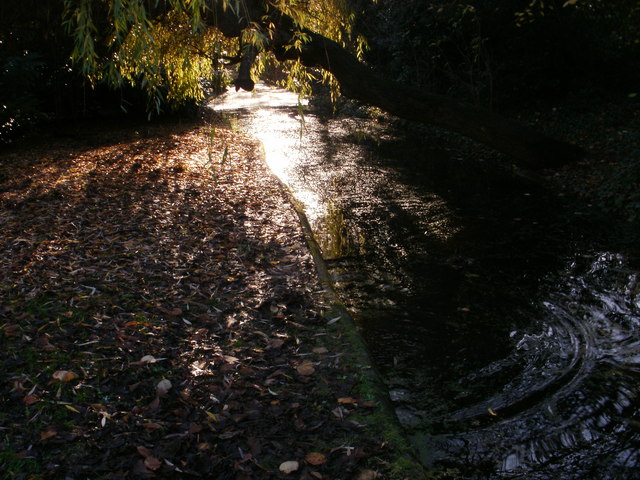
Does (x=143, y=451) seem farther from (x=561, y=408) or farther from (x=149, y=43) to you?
(x=149, y=43)

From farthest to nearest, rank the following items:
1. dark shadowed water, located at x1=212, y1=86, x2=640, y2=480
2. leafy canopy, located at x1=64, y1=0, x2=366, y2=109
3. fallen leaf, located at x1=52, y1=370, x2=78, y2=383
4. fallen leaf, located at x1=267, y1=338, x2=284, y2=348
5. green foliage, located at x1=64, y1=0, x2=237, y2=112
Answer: leafy canopy, located at x1=64, y1=0, x2=366, y2=109 → green foliage, located at x1=64, y1=0, x2=237, y2=112 → fallen leaf, located at x1=267, y1=338, x2=284, y2=348 → fallen leaf, located at x1=52, y1=370, x2=78, y2=383 → dark shadowed water, located at x1=212, y1=86, x2=640, y2=480

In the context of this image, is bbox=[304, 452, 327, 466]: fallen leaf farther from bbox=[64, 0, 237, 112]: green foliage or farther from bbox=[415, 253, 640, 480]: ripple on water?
bbox=[64, 0, 237, 112]: green foliage

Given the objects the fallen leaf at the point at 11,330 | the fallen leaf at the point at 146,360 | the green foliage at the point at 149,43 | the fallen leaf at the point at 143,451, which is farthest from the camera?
the green foliage at the point at 149,43

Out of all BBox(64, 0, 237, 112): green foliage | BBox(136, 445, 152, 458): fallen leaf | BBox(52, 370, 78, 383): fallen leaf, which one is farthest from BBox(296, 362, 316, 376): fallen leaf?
BBox(64, 0, 237, 112): green foliage

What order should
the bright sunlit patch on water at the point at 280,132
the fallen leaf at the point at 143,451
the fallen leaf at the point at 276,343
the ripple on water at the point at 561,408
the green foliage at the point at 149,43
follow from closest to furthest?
1. the fallen leaf at the point at 143,451
2. the ripple on water at the point at 561,408
3. the fallen leaf at the point at 276,343
4. the green foliage at the point at 149,43
5. the bright sunlit patch on water at the point at 280,132

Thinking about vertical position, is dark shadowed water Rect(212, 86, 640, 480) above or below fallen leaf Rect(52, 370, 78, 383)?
below

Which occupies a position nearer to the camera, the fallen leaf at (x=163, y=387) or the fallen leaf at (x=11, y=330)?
the fallen leaf at (x=163, y=387)

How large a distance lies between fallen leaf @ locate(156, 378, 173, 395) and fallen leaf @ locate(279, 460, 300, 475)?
1043mm

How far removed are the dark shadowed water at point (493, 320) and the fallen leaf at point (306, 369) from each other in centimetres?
65

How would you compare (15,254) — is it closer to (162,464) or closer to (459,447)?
(162,464)

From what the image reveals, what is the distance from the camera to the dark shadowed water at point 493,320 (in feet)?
10.7

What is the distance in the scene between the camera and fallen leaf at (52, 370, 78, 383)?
341 cm

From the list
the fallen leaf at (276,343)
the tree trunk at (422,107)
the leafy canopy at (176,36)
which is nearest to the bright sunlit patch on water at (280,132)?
the leafy canopy at (176,36)

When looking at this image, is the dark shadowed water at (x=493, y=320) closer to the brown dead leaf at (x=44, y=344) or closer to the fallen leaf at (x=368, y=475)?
the fallen leaf at (x=368, y=475)
